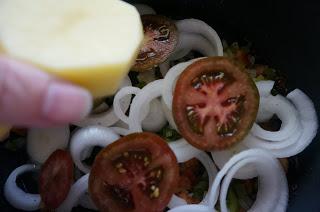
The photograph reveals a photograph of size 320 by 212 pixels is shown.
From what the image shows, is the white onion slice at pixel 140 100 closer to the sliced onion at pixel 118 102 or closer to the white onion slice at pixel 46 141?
the sliced onion at pixel 118 102

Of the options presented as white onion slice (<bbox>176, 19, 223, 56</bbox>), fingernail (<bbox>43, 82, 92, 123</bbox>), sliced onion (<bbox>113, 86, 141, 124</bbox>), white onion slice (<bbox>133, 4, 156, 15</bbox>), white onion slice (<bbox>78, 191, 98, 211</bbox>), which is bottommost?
white onion slice (<bbox>78, 191, 98, 211</bbox>)

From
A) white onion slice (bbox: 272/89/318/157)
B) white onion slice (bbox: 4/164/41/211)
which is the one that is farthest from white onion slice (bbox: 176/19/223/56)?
white onion slice (bbox: 4/164/41/211)

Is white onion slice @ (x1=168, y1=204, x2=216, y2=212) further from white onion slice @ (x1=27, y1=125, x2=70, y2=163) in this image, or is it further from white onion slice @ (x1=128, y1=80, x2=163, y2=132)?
white onion slice @ (x1=27, y1=125, x2=70, y2=163)

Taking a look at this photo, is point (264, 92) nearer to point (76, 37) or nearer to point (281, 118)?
point (281, 118)

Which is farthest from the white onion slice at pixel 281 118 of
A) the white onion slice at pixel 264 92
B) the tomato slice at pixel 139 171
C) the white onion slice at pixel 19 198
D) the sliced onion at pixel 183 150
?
the white onion slice at pixel 19 198

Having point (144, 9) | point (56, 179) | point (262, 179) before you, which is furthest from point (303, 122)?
point (56, 179)

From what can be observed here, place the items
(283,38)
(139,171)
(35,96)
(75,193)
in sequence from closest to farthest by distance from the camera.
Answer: (35,96)
(139,171)
(75,193)
(283,38)

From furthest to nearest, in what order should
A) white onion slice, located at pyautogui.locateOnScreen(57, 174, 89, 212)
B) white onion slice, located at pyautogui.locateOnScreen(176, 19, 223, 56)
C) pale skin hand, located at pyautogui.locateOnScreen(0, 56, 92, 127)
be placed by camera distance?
white onion slice, located at pyautogui.locateOnScreen(176, 19, 223, 56), white onion slice, located at pyautogui.locateOnScreen(57, 174, 89, 212), pale skin hand, located at pyautogui.locateOnScreen(0, 56, 92, 127)
